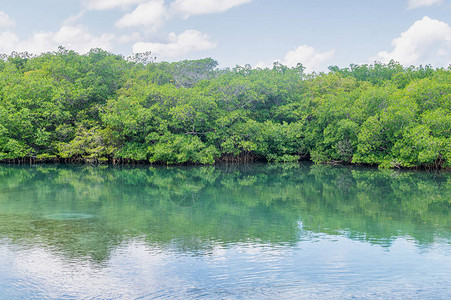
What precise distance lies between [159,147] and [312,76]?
1548 centimetres

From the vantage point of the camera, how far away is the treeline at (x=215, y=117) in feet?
80.6

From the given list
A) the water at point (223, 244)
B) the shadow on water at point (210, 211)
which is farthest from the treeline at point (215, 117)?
the water at point (223, 244)

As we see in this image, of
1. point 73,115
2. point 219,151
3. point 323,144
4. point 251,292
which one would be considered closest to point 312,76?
point 323,144

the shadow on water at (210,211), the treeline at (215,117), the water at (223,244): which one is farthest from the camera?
the treeline at (215,117)

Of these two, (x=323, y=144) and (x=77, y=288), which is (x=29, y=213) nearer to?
(x=77, y=288)

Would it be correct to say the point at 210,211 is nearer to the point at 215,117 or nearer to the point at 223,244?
the point at 223,244

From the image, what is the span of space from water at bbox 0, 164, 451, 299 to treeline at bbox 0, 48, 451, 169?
32.1 ft

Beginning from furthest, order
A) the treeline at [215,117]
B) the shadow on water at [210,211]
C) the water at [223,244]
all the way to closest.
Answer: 1. the treeline at [215,117]
2. the shadow on water at [210,211]
3. the water at [223,244]

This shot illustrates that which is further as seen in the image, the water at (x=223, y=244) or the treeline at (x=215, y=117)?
the treeline at (x=215, y=117)

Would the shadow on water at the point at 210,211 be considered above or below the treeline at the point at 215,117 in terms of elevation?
below

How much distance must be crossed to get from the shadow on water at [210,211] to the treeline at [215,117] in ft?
19.0

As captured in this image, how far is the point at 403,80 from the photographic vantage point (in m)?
31.9

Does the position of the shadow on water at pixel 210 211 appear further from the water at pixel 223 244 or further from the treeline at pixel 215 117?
the treeline at pixel 215 117

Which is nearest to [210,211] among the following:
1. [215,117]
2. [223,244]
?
[223,244]
